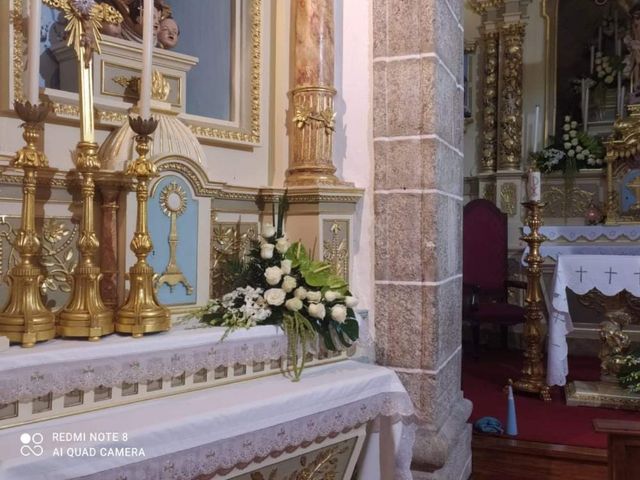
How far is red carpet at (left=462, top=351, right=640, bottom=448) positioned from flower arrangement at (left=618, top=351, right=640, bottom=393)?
0.74 ft

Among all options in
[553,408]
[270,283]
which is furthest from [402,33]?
[553,408]

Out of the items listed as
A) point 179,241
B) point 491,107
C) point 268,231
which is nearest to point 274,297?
point 268,231

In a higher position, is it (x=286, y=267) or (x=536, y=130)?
(x=536, y=130)

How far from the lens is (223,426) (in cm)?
175

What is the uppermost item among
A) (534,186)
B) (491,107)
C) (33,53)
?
→ (491,107)

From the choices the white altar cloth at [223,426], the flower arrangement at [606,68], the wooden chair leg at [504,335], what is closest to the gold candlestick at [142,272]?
the white altar cloth at [223,426]

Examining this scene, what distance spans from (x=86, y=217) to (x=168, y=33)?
97 centimetres

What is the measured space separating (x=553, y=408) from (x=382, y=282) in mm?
2078

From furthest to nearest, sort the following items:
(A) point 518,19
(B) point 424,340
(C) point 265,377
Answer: (A) point 518,19 < (B) point 424,340 < (C) point 265,377

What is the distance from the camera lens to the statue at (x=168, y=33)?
249 centimetres

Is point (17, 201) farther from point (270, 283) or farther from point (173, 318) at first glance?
point (270, 283)

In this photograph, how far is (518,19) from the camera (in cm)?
649

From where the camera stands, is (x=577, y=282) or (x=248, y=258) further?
(x=577, y=282)

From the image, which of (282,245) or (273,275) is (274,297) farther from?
(282,245)
